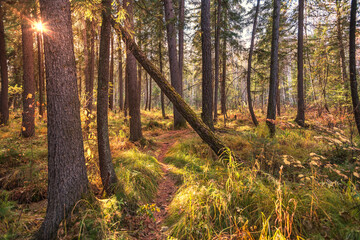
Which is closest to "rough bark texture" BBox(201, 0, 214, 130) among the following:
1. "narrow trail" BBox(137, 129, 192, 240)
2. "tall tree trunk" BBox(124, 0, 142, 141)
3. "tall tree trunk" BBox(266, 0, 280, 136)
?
"narrow trail" BBox(137, 129, 192, 240)

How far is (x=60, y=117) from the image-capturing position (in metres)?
2.55

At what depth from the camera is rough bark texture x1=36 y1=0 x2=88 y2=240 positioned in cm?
246

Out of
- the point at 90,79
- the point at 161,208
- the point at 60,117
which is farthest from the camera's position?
the point at 90,79

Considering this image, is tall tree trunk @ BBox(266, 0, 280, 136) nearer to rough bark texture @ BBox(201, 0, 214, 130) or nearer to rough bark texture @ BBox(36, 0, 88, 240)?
rough bark texture @ BBox(201, 0, 214, 130)

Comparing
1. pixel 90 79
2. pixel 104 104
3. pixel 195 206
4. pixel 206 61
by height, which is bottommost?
pixel 195 206

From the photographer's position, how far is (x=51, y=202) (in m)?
2.55

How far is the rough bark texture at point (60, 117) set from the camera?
2465mm

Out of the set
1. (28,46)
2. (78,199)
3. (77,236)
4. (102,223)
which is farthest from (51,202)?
(28,46)

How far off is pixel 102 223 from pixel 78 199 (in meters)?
0.63

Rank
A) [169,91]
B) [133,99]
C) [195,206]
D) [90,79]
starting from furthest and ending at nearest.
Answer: [90,79]
[133,99]
[169,91]
[195,206]

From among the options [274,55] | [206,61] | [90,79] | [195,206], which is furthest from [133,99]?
[274,55]

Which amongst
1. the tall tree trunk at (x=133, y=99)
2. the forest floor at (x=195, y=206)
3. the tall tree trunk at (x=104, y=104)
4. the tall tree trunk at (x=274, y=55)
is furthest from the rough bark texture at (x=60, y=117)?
the tall tree trunk at (x=274, y=55)

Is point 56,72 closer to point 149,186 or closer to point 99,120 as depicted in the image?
point 99,120

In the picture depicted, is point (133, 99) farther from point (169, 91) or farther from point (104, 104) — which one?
point (104, 104)
